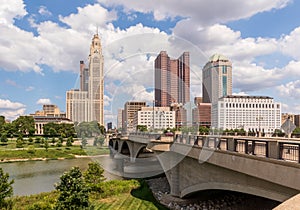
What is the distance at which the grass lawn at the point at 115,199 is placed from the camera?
60.4ft

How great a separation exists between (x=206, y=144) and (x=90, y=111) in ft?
70.0

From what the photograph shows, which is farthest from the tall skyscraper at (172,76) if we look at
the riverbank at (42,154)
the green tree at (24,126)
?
the green tree at (24,126)

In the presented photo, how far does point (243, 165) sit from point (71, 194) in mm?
8940

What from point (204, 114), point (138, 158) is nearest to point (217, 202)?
point (138, 158)

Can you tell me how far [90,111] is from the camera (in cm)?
3209

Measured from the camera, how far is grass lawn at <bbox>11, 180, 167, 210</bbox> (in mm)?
18422

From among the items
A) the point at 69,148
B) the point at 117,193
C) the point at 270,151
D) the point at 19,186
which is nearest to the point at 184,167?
the point at 117,193

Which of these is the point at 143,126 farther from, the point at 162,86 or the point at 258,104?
the point at 162,86

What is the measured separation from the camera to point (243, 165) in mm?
9773

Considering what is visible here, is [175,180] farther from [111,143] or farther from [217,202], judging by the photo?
[111,143]

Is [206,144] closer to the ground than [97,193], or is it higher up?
higher up

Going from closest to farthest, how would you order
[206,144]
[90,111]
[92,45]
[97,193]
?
[206,144], [97,193], [90,111], [92,45]

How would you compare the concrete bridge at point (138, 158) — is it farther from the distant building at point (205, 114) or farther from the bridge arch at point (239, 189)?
the distant building at point (205, 114)

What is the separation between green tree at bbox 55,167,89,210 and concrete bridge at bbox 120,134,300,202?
21.1 ft
